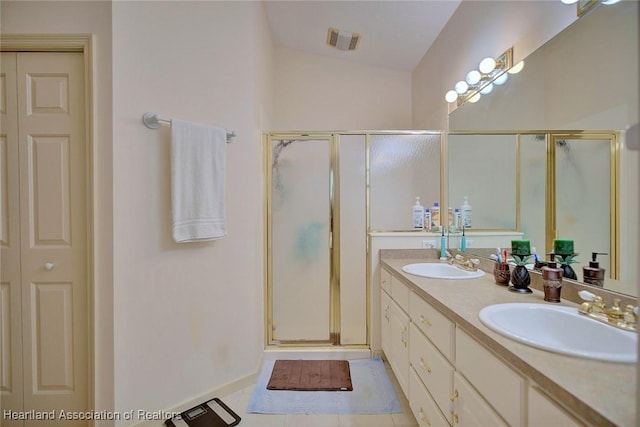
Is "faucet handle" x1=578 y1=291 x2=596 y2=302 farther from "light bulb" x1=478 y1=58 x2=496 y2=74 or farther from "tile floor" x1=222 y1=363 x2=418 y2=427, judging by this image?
"light bulb" x1=478 y1=58 x2=496 y2=74

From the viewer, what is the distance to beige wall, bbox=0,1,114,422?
4.68 ft

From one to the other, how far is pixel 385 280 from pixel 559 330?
1.18m

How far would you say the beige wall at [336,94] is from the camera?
3.00 meters

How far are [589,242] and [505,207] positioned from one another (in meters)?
0.58

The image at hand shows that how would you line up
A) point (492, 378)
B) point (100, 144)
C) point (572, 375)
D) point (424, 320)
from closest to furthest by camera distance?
point (572, 375)
point (492, 378)
point (424, 320)
point (100, 144)

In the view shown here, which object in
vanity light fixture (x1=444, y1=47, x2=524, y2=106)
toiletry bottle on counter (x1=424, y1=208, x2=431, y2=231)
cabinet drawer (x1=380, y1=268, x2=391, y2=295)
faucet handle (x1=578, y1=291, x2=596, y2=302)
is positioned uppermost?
vanity light fixture (x1=444, y1=47, x2=524, y2=106)

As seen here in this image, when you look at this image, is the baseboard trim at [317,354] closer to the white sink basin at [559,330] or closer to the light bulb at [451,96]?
the white sink basin at [559,330]

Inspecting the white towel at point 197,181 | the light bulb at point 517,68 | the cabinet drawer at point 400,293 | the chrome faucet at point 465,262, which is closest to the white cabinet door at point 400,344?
the cabinet drawer at point 400,293

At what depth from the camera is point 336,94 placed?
304cm

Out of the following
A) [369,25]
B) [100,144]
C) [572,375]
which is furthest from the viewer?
[369,25]

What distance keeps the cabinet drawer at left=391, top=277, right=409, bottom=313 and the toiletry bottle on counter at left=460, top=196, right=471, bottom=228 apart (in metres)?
0.69

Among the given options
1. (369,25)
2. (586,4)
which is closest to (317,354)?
(586,4)

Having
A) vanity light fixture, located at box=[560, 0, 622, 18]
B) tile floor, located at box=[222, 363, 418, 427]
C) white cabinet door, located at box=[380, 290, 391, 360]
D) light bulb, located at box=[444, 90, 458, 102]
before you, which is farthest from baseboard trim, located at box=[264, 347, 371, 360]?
vanity light fixture, located at box=[560, 0, 622, 18]

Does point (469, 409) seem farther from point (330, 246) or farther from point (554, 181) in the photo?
point (330, 246)
